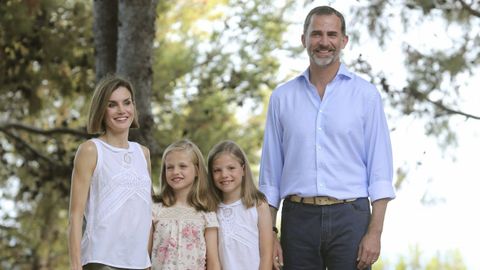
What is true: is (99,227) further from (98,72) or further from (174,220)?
(98,72)

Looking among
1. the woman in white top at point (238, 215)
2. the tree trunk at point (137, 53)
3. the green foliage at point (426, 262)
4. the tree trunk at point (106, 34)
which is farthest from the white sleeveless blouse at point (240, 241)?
the green foliage at point (426, 262)

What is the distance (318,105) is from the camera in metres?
3.44

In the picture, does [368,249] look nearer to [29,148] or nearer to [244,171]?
[244,171]

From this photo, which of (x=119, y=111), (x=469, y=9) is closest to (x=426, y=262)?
(x=469, y=9)

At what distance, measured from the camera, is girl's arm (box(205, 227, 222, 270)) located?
364 cm

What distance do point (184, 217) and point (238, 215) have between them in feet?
0.70

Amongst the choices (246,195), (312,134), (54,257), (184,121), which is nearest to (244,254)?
(246,195)

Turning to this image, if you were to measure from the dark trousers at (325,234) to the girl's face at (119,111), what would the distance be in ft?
2.20

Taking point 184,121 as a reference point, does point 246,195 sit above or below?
below

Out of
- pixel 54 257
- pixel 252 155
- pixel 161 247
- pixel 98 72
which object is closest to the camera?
pixel 161 247

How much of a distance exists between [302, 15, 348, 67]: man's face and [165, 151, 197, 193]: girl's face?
67cm

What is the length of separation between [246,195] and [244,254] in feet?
0.75

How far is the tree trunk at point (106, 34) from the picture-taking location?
20.7ft

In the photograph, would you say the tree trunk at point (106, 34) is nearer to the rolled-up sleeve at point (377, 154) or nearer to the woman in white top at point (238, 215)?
the woman in white top at point (238, 215)
